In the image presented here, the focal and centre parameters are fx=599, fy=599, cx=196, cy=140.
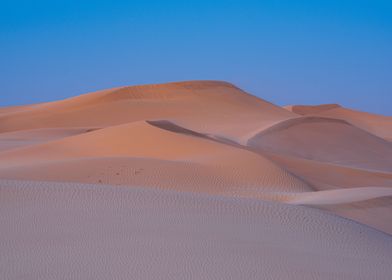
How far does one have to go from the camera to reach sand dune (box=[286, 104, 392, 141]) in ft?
238

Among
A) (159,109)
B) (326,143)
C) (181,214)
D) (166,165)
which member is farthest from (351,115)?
(181,214)

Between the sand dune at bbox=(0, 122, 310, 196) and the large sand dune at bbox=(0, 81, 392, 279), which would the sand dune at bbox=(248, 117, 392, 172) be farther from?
the sand dune at bbox=(0, 122, 310, 196)

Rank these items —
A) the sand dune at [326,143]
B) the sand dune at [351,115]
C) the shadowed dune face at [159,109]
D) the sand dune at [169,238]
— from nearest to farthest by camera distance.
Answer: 1. the sand dune at [169,238]
2. the sand dune at [326,143]
3. the shadowed dune face at [159,109]
4. the sand dune at [351,115]

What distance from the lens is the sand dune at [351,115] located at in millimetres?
72531

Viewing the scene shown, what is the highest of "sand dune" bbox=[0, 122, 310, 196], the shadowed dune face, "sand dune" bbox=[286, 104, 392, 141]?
"sand dune" bbox=[286, 104, 392, 141]

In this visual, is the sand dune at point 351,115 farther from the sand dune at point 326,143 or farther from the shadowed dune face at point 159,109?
the sand dune at point 326,143

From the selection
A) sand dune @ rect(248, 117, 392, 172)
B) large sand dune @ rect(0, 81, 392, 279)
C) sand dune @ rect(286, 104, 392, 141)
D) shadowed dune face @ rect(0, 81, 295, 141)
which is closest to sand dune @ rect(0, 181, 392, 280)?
large sand dune @ rect(0, 81, 392, 279)

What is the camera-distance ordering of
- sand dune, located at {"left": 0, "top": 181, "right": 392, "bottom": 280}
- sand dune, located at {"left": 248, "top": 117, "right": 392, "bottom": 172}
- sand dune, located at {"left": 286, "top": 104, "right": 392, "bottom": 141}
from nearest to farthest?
sand dune, located at {"left": 0, "top": 181, "right": 392, "bottom": 280}
sand dune, located at {"left": 248, "top": 117, "right": 392, "bottom": 172}
sand dune, located at {"left": 286, "top": 104, "right": 392, "bottom": 141}

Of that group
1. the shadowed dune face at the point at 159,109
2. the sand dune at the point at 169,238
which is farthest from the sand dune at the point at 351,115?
the sand dune at the point at 169,238

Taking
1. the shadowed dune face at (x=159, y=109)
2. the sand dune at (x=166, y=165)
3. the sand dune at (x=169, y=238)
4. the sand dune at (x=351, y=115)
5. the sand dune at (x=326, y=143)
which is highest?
the sand dune at (x=351, y=115)

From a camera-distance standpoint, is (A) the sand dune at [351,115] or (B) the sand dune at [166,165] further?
(A) the sand dune at [351,115]

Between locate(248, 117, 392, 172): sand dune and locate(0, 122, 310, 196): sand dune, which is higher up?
locate(248, 117, 392, 172): sand dune

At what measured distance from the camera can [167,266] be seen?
17.5 ft

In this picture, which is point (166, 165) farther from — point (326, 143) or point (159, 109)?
point (159, 109)
